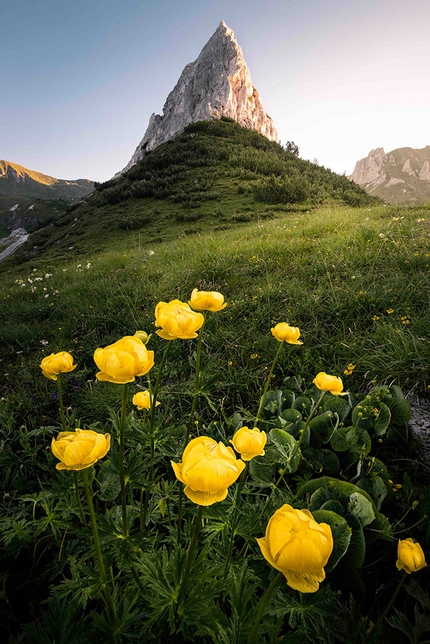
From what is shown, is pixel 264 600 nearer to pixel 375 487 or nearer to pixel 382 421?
pixel 375 487

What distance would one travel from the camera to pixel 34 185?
128125mm

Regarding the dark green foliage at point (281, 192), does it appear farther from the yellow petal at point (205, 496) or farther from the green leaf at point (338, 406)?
the yellow petal at point (205, 496)

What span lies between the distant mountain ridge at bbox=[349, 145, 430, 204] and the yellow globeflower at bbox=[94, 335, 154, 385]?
297ft

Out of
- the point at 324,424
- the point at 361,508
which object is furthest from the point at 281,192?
the point at 361,508

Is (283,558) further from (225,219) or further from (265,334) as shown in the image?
(225,219)

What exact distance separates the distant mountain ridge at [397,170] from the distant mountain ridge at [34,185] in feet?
355

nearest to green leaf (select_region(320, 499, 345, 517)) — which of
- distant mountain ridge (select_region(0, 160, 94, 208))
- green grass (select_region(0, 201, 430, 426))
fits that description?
green grass (select_region(0, 201, 430, 426))

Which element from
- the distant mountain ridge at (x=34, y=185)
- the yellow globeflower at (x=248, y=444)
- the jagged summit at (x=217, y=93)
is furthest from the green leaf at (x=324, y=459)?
the distant mountain ridge at (x=34, y=185)

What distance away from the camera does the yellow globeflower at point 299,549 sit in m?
0.54

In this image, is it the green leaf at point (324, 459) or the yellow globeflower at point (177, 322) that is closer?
the yellow globeflower at point (177, 322)

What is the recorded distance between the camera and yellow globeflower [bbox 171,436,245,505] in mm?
622

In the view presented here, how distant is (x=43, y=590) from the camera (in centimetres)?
122

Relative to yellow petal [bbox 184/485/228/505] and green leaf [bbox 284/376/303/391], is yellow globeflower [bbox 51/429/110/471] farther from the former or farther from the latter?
green leaf [bbox 284/376/303/391]

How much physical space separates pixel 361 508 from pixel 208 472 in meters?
0.87
